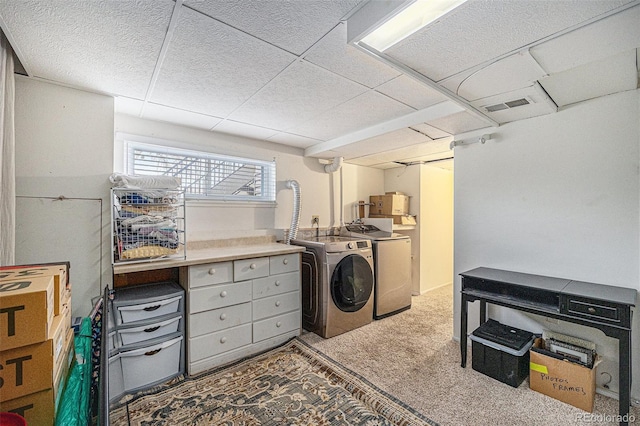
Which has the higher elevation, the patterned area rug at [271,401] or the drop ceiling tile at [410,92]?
the drop ceiling tile at [410,92]

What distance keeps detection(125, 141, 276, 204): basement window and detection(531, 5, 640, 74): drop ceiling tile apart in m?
2.71

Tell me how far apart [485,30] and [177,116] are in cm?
245

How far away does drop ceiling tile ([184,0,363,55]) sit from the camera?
120cm

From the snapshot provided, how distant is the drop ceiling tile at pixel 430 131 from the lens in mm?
2546

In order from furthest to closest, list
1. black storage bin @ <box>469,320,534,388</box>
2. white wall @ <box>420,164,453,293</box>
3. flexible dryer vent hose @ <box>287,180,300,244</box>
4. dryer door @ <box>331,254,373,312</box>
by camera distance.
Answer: white wall @ <box>420,164,453,293</box> < flexible dryer vent hose @ <box>287,180,300,244</box> < dryer door @ <box>331,254,373,312</box> < black storage bin @ <box>469,320,534,388</box>

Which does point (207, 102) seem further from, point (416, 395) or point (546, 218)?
point (546, 218)

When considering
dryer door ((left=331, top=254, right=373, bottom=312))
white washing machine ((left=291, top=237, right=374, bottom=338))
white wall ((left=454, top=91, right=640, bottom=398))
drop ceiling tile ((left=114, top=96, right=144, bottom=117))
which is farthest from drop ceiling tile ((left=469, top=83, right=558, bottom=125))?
drop ceiling tile ((left=114, top=96, right=144, bottom=117))

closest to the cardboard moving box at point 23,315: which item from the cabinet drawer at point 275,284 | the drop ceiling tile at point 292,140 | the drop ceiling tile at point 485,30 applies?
the drop ceiling tile at point 485,30

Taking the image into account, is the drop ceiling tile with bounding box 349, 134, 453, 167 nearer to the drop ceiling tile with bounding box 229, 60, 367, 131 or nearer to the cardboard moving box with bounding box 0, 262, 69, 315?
the drop ceiling tile with bounding box 229, 60, 367, 131

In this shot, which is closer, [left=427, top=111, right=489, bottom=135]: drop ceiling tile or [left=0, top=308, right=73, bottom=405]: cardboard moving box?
Result: [left=0, top=308, right=73, bottom=405]: cardboard moving box

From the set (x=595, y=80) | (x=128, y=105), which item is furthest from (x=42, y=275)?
(x=595, y=80)

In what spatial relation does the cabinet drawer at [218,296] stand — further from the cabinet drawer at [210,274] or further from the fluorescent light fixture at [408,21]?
the fluorescent light fixture at [408,21]

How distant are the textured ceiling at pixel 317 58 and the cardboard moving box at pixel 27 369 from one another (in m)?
1.34

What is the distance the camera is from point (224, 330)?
2377 millimetres
